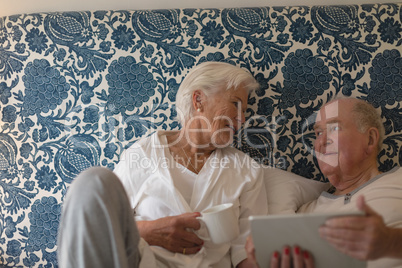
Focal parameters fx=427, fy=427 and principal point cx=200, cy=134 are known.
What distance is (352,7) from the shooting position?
6.33 ft

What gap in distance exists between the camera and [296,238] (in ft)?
3.72

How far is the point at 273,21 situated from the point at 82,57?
0.88 m

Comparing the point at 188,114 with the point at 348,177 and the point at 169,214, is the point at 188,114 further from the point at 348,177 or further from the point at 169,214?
the point at 348,177

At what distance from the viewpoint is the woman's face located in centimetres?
175

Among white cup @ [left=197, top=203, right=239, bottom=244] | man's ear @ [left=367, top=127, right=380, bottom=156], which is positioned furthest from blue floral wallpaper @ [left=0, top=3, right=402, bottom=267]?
white cup @ [left=197, top=203, right=239, bottom=244]

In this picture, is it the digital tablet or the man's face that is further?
the man's face

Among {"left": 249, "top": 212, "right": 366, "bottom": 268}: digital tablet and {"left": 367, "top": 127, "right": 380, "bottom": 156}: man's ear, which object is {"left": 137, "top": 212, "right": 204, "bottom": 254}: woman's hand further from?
{"left": 367, "top": 127, "right": 380, "bottom": 156}: man's ear

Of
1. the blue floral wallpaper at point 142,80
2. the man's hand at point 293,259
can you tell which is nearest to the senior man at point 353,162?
the blue floral wallpaper at point 142,80

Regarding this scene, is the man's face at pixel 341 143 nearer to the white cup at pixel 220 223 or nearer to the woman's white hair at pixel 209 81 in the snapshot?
the woman's white hair at pixel 209 81

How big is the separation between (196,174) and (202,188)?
8cm

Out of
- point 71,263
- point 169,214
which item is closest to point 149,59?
point 169,214

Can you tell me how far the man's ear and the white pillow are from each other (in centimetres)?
27

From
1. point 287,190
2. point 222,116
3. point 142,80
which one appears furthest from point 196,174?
point 142,80

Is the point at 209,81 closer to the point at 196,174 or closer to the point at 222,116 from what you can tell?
the point at 222,116
